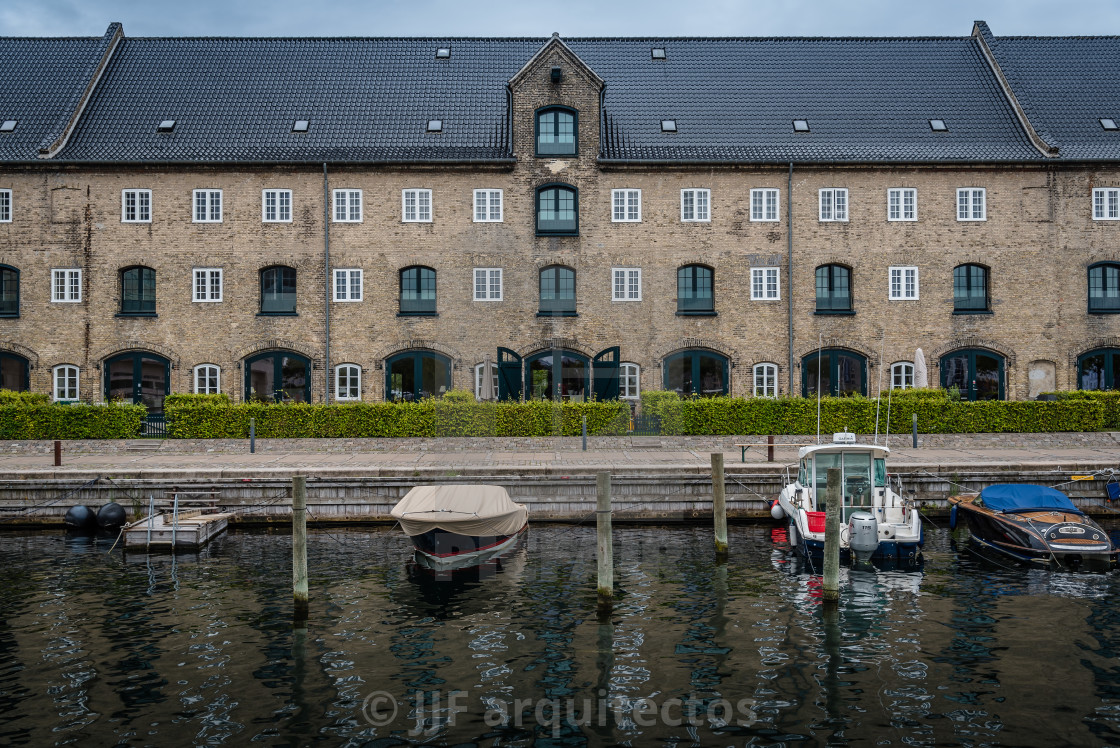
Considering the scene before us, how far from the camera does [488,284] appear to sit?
116ft

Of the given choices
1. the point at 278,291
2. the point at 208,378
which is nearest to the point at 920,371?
the point at 278,291

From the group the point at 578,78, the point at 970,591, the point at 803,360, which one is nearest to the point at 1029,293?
the point at 803,360

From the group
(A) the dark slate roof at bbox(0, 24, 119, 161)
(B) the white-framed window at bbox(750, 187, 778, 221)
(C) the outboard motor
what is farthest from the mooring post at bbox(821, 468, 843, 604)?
(A) the dark slate roof at bbox(0, 24, 119, 161)

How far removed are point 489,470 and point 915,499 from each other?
10921 millimetres

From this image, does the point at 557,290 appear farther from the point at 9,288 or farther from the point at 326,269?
the point at 9,288

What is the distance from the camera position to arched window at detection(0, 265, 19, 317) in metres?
34.9

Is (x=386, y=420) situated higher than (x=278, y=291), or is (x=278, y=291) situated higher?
(x=278, y=291)

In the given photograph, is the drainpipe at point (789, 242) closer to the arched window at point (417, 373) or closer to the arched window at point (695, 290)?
the arched window at point (695, 290)

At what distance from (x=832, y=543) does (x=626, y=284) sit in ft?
69.5

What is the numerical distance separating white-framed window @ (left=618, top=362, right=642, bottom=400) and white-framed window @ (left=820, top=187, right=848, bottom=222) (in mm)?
9915

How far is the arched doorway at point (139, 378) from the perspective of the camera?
34719 mm

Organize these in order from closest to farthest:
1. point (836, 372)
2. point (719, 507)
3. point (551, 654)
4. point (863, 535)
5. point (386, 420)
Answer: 1. point (551, 654)
2. point (863, 535)
3. point (719, 507)
4. point (386, 420)
5. point (836, 372)

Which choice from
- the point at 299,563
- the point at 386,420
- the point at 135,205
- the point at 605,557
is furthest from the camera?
the point at 135,205

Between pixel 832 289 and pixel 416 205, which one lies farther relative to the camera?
pixel 832 289
